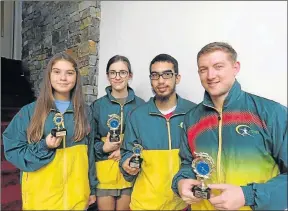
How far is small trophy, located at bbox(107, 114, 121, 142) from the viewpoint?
2.25ft

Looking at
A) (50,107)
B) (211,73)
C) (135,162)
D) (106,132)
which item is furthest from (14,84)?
(211,73)

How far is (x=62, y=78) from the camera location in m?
0.65

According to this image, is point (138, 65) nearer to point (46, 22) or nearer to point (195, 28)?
point (195, 28)

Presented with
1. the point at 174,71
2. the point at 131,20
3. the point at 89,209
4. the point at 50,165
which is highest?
the point at 131,20

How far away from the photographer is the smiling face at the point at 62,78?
65 cm

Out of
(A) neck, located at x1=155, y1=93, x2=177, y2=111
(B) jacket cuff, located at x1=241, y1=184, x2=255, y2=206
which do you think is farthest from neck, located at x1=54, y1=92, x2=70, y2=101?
(B) jacket cuff, located at x1=241, y1=184, x2=255, y2=206

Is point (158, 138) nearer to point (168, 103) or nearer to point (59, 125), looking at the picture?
point (168, 103)

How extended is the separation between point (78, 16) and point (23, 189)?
444mm

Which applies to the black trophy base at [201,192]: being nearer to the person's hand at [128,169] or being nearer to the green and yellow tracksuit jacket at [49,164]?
the person's hand at [128,169]

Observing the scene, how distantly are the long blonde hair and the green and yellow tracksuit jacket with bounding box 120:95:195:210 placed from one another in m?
0.11

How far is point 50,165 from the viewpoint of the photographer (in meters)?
0.65

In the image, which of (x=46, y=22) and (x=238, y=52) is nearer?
(x=238, y=52)

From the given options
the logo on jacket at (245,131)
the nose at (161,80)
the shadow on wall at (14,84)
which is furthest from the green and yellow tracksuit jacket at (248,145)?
the shadow on wall at (14,84)

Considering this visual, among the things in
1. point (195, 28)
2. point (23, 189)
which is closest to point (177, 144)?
point (195, 28)
